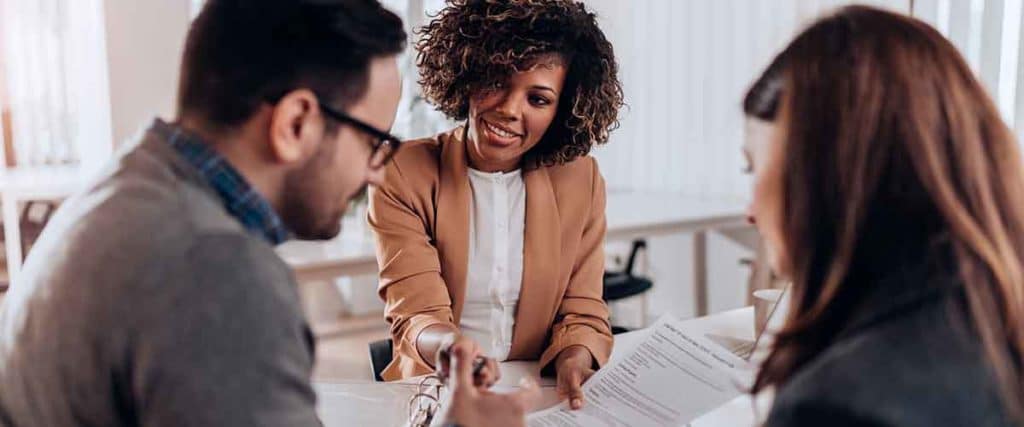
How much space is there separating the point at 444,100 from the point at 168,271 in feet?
3.49

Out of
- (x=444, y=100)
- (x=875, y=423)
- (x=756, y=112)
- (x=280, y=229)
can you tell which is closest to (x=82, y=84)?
(x=444, y=100)

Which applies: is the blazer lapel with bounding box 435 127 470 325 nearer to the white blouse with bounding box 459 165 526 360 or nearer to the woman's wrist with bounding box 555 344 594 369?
the white blouse with bounding box 459 165 526 360

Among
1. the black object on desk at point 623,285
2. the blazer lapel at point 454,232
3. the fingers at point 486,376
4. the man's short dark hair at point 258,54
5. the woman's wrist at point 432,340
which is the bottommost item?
the black object on desk at point 623,285

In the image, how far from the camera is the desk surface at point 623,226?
8.86 feet

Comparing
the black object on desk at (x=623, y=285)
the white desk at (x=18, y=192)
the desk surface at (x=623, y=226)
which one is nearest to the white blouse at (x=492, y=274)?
the desk surface at (x=623, y=226)

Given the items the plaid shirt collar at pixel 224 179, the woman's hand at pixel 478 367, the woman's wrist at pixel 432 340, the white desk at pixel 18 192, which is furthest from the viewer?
the white desk at pixel 18 192

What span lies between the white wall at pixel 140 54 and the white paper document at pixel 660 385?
234 cm

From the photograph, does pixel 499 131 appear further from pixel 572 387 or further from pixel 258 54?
pixel 258 54

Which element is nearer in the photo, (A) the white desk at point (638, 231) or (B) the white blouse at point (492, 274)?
(B) the white blouse at point (492, 274)

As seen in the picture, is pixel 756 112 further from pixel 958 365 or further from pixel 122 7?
pixel 122 7

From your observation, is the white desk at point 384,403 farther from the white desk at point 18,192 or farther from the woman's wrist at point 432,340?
the white desk at point 18,192

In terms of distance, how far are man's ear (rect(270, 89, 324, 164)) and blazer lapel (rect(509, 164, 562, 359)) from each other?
83 centimetres

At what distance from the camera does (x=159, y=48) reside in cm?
321

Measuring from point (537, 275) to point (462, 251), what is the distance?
0.14m
